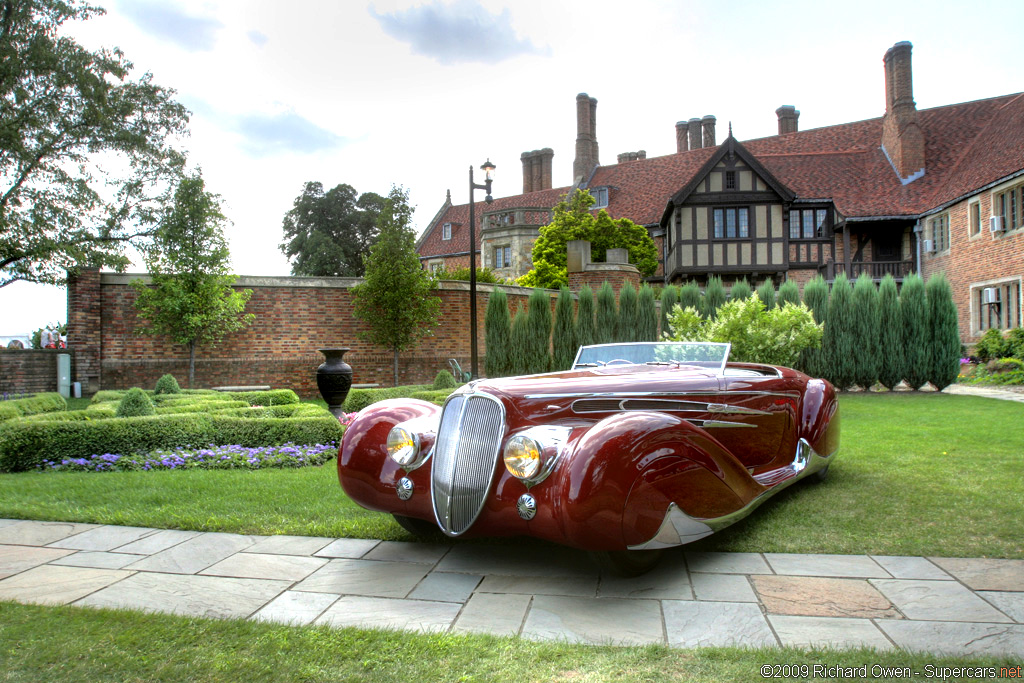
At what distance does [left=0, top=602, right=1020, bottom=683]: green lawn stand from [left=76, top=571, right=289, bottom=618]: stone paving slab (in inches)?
10.1

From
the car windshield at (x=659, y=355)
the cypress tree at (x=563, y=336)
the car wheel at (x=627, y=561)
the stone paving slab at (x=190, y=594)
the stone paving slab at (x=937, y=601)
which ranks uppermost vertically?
the cypress tree at (x=563, y=336)

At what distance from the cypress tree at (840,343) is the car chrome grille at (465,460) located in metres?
13.4

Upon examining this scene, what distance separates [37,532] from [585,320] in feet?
42.4

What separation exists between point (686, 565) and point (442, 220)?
42.1m

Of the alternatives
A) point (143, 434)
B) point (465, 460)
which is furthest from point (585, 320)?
point (465, 460)

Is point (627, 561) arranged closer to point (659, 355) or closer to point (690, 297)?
point (659, 355)

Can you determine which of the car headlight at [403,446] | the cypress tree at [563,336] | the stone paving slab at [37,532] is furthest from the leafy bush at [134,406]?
the cypress tree at [563,336]

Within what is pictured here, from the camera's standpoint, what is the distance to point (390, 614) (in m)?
3.09

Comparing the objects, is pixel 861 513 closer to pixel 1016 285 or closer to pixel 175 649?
pixel 175 649

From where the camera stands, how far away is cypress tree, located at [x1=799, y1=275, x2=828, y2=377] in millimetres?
15086

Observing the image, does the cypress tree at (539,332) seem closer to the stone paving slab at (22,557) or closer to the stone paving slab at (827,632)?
the stone paving slab at (22,557)

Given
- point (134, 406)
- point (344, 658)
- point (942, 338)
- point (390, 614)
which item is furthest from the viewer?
point (942, 338)

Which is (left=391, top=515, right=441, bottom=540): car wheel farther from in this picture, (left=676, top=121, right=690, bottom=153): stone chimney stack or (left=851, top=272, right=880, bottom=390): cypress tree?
(left=676, top=121, right=690, bottom=153): stone chimney stack

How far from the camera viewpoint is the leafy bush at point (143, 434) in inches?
267
